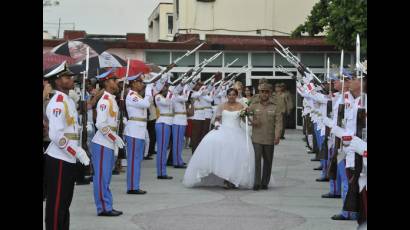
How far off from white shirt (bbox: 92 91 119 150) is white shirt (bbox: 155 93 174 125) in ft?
17.0

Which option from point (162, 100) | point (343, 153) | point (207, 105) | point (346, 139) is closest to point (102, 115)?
point (343, 153)

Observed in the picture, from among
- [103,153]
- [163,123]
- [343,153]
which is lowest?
[103,153]

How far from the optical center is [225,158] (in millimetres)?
12852

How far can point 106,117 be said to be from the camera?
391 inches

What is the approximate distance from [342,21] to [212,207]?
14.3 m

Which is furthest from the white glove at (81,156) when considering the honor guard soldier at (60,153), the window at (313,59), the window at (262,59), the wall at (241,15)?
the wall at (241,15)

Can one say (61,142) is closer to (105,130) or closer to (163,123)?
(105,130)

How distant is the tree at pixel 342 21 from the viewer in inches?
880

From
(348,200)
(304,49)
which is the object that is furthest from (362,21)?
(348,200)

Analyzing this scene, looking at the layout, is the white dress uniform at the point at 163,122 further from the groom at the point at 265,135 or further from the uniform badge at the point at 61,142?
the uniform badge at the point at 61,142

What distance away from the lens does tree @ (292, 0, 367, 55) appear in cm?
2234

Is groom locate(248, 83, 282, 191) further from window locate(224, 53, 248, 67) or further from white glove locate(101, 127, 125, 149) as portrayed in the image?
window locate(224, 53, 248, 67)

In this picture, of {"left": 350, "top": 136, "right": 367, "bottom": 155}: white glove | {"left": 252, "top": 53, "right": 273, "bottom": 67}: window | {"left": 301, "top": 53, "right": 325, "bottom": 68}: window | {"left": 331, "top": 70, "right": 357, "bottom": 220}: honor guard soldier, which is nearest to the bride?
{"left": 331, "top": 70, "right": 357, "bottom": 220}: honor guard soldier
